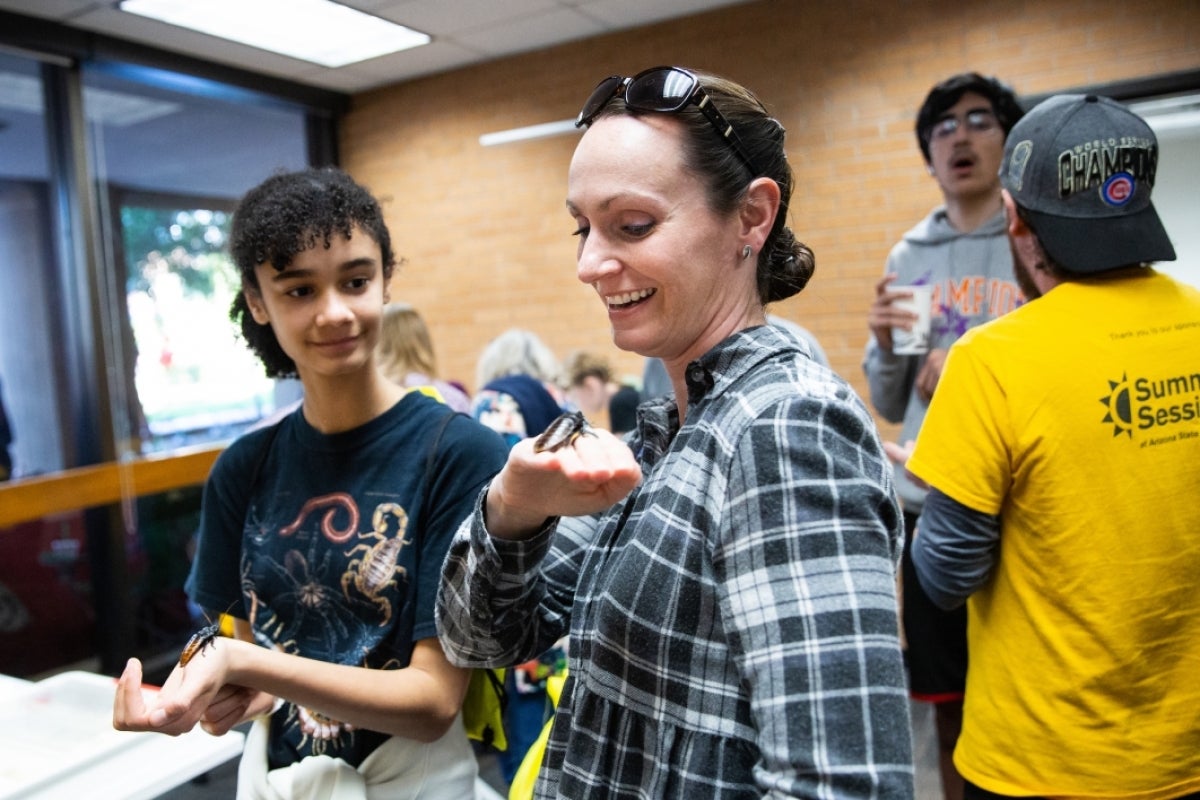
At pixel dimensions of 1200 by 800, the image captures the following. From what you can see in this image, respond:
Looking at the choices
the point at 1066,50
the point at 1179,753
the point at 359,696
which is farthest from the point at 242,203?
the point at 1066,50

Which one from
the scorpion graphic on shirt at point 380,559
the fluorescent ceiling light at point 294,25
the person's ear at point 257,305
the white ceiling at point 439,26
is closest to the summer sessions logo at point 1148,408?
the scorpion graphic on shirt at point 380,559

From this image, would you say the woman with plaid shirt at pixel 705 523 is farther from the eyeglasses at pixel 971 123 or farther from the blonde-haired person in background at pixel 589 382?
the blonde-haired person in background at pixel 589 382

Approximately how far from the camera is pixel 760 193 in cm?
79

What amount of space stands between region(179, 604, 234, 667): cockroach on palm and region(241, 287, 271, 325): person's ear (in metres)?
0.52

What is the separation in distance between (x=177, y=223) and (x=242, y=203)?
3922mm

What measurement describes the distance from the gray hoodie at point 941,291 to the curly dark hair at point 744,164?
49.2 inches

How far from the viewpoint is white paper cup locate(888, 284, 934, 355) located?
1.82 metres

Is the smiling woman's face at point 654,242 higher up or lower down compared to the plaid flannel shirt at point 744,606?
higher up

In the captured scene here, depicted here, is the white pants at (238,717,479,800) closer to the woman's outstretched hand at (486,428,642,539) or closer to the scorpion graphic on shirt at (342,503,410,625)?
the scorpion graphic on shirt at (342,503,410,625)

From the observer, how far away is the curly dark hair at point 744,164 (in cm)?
76

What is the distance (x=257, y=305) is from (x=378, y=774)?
688mm

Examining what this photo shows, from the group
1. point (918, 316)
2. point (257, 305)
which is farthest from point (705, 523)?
point (918, 316)

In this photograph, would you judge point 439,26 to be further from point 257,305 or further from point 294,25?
point 257,305

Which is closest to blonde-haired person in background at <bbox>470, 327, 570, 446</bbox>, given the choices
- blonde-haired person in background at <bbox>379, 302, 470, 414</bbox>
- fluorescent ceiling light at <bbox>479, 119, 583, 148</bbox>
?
blonde-haired person in background at <bbox>379, 302, 470, 414</bbox>
